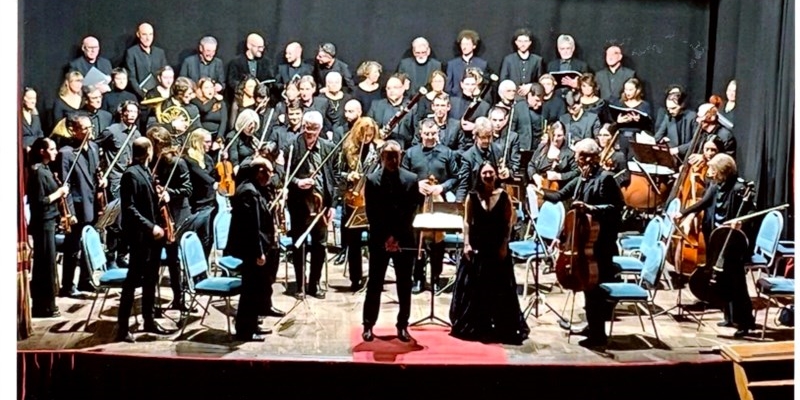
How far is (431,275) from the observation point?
391cm

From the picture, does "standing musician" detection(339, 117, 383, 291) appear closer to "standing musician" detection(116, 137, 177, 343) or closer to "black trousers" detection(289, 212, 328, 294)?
"black trousers" detection(289, 212, 328, 294)

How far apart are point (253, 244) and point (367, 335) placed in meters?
0.65

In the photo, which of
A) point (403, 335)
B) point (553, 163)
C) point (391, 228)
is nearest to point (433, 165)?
point (391, 228)

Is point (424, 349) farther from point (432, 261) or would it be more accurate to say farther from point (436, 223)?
point (436, 223)

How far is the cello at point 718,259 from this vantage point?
3.95 m

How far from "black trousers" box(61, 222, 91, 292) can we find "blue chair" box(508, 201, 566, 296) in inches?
75.6

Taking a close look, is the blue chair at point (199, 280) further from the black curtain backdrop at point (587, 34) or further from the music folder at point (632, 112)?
the music folder at point (632, 112)

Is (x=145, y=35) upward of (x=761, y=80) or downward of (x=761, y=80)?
upward

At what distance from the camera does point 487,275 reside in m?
3.91

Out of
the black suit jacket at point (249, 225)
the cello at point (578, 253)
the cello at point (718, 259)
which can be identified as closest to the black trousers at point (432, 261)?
the cello at point (578, 253)

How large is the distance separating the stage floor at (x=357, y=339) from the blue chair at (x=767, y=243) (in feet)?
1.13

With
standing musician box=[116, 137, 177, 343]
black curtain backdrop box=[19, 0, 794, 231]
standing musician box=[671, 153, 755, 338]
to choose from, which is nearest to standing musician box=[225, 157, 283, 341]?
standing musician box=[116, 137, 177, 343]

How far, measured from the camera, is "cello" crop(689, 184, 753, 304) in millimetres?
3949

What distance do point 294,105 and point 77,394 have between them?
5.28 ft
